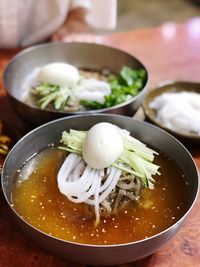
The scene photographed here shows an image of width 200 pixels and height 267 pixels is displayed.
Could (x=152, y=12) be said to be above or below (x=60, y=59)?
below

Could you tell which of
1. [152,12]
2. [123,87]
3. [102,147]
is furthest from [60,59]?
[152,12]

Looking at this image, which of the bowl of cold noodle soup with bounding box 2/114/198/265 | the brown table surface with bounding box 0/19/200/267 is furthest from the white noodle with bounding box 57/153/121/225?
the brown table surface with bounding box 0/19/200/267

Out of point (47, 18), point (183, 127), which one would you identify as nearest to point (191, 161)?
point (183, 127)

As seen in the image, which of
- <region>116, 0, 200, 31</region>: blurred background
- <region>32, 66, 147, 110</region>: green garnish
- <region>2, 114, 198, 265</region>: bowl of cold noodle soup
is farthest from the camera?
<region>116, 0, 200, 31</region>: blurred background

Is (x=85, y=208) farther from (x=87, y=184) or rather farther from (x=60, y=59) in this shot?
(x=60, y=59)

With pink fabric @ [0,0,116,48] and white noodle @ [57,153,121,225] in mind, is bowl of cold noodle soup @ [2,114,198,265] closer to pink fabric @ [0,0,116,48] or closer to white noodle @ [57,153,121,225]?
white noodle @ [57,153,121,225]

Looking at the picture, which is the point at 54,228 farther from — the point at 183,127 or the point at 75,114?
the point at 183,127
